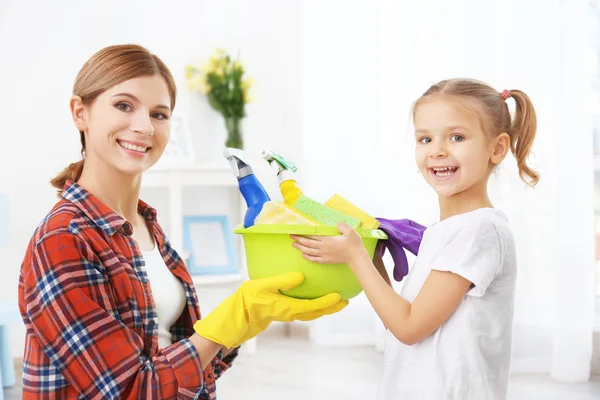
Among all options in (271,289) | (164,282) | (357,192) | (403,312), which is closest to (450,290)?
(403,312)

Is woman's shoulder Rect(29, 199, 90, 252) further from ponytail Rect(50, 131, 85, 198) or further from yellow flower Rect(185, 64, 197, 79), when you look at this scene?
yellow flower Rect(185, 64, 197, 79)

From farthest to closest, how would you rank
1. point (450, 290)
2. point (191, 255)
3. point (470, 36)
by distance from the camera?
1. point (191, 255)
2. point (470, 36)
3. point (450, 290)

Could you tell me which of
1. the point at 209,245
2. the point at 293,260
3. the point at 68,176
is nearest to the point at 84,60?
the point at 209,245

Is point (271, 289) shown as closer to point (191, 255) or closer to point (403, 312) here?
point (403, 312)

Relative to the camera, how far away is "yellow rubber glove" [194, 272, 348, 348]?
3.54 feet

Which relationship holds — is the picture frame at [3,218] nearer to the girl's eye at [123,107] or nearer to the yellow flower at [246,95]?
the yellow flower at [246,95]

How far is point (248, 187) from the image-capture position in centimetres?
122

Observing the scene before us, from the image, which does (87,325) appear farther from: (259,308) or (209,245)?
(209,245)

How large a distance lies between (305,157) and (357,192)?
0.30 meters

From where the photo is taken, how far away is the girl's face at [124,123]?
1.20m

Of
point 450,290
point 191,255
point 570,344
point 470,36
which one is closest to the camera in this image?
point 450,290

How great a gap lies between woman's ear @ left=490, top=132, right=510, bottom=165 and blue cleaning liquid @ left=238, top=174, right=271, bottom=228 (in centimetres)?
38

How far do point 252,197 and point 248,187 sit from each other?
0.08ft

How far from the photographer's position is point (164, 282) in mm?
1269
